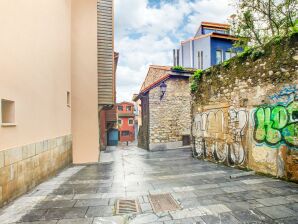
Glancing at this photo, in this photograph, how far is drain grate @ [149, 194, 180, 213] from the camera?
3.21 meters

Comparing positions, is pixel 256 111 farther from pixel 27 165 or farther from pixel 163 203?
pixel 27 165

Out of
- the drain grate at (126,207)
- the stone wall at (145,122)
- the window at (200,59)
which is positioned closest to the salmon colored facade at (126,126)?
the window at (200,59)

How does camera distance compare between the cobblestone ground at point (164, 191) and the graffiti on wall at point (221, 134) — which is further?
the graffiti on wall at point (221, 134)

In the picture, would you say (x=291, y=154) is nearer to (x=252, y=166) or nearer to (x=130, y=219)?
(x=252, y=166)

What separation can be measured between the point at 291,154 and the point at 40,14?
7370 millimetres

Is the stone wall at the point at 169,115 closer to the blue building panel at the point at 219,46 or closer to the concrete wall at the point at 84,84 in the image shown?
the concrete wall at the point at 84,84

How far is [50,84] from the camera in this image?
18.5 feet

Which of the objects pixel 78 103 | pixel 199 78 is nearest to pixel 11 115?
pixel 78 103

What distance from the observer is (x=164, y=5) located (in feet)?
33.4

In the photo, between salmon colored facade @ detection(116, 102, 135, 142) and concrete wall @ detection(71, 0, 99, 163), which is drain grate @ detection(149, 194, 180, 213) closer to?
concrete wall @ detection(71, 0, 99, 163)

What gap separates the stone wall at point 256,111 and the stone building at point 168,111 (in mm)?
4773

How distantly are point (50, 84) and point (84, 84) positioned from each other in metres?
2.55

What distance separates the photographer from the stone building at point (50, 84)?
3643 mm

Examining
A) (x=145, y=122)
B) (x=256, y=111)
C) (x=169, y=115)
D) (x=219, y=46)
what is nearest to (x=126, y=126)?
(x=145, y=122)
